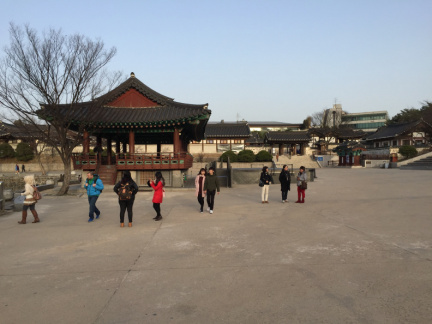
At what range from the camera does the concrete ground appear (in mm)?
3566

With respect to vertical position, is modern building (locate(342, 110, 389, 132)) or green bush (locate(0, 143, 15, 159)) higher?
modern building (locate(342, 110, 389, 132))

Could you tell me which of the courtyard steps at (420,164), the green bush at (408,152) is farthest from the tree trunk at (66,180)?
the green bush at (408,152)

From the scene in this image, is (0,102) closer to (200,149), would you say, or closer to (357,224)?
(357,224)

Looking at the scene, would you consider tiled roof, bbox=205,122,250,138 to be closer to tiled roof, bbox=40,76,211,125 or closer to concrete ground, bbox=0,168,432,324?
tiled roof, bbox=40,76,211,125

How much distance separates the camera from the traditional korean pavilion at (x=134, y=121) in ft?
64.6

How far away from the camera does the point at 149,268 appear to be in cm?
507

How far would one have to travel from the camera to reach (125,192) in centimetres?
823

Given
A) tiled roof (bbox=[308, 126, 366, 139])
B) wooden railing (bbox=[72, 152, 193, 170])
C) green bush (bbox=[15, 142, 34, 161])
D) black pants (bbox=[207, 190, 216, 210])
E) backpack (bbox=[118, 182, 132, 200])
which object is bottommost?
black pants (bbox=[207, 190, 216, 210])

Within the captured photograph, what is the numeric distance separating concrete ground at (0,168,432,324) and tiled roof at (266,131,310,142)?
4330 cm

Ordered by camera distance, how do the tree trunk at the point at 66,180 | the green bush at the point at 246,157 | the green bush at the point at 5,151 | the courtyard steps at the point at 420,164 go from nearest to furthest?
the tree trunk at the point at 66,180
the courtyard steps at the point at 420,164
the green bush at the point at 246,157
the green bush at the point at 5,151

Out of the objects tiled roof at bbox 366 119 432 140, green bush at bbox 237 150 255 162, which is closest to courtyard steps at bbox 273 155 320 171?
green bush at bbox 237 150 255 162

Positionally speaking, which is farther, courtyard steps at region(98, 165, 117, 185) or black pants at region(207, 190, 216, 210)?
courtyard steps at region(98, 165, 117, 185)

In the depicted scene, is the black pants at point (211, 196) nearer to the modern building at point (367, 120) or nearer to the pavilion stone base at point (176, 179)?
the pavilion stone base at point (176, 179)

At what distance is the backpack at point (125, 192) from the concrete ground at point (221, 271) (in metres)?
0.87
